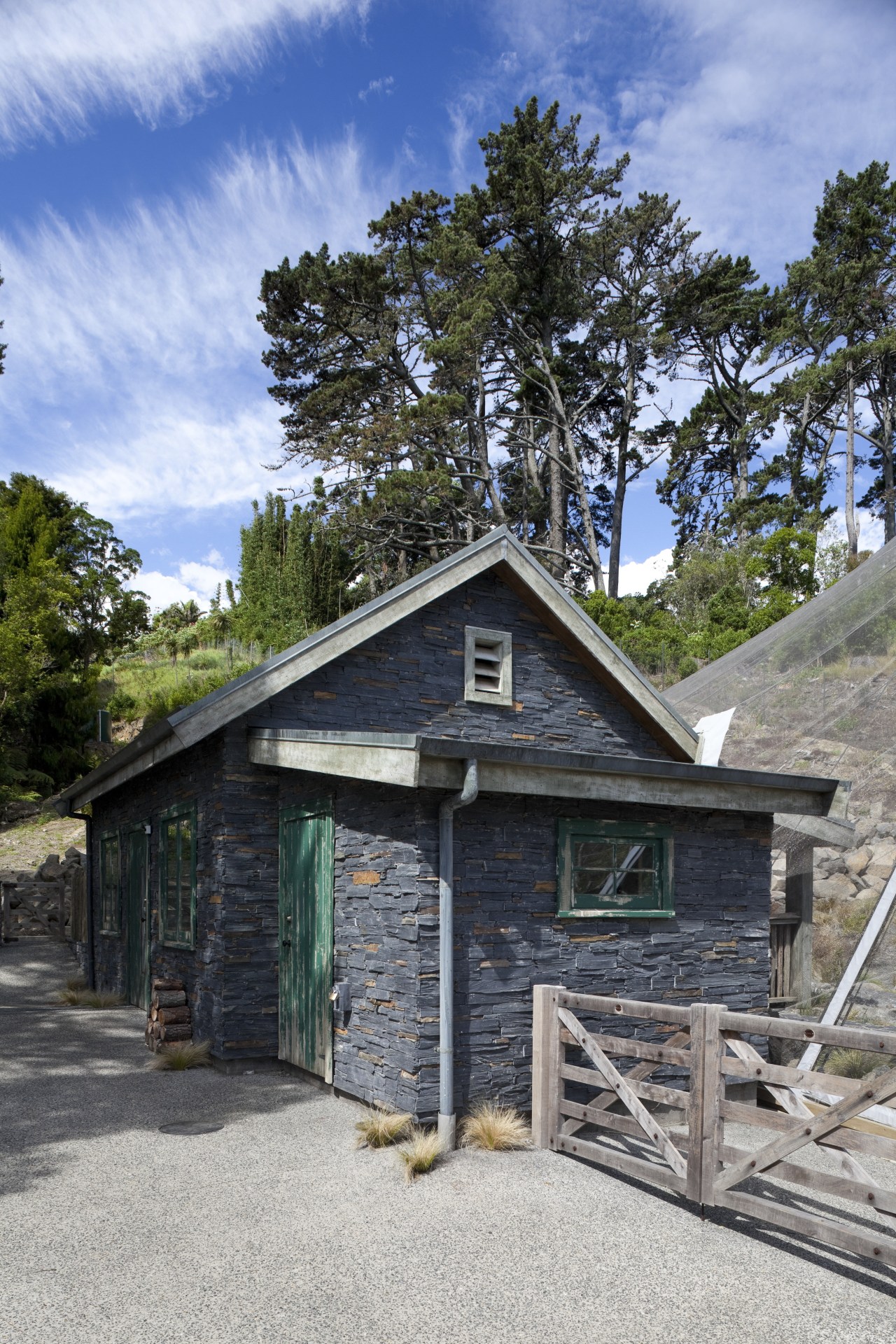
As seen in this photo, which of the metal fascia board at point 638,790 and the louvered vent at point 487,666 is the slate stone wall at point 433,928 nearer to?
the metal fascia board at point 638,790

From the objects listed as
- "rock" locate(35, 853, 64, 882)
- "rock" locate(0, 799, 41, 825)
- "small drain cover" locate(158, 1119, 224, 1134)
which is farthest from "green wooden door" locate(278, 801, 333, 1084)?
"rock" locate(0, 799, 41, 825)

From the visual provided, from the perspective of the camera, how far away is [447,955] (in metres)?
6.70

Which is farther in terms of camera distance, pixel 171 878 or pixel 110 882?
pixel 110 882

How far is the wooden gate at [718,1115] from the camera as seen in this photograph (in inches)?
185

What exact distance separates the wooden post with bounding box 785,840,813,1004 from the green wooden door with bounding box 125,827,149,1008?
7.35 meters

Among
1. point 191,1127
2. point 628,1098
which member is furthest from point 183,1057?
point 628,1098

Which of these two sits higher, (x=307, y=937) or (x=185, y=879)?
(x=185, y=879)

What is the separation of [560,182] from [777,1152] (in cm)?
3035

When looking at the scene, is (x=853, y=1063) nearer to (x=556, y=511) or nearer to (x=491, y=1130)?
(x=491, y=1130)

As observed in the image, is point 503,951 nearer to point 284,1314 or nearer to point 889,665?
point 284,1314

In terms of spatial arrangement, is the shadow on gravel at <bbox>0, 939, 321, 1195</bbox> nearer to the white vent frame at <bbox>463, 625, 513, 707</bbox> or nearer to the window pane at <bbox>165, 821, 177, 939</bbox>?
the window pane at <bbox>165, 821, 177, 939</bbox>

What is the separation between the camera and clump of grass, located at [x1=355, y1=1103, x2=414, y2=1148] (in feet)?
21.6

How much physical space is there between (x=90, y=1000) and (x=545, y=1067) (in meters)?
8.17

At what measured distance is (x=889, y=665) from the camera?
1420 centimetres
